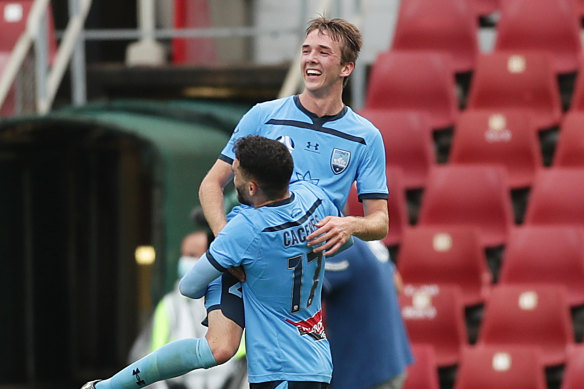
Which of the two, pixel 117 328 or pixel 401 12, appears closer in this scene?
pixel 401 12

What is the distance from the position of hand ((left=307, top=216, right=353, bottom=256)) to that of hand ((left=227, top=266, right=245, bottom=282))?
0.83 ft

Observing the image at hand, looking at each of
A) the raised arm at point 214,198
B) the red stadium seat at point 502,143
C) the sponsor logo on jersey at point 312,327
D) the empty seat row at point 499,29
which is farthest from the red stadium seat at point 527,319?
the raised arm at point 214,198

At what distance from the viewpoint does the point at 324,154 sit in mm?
5094

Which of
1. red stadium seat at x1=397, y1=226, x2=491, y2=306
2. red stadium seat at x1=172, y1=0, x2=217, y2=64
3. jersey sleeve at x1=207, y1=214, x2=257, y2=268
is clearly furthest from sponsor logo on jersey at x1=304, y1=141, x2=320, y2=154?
red stadium seat at x1=172, y1=0, x2=217, y2=64

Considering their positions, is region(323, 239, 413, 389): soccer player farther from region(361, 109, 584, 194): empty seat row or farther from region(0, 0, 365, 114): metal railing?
region(0, 0, 365, 114): metal railing

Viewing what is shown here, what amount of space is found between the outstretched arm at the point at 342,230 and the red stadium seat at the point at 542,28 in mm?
4749

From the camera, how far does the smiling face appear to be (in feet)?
16.6

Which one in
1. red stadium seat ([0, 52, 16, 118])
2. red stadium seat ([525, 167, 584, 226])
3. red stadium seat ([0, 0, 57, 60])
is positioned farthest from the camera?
red stadium seat ([0, 0, 57, 60])

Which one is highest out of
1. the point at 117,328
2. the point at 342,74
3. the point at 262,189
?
the point at 342,74

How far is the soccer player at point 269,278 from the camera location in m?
4.76

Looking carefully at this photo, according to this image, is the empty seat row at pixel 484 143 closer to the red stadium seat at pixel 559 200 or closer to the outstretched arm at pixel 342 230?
the red stadium seat at pixel 559 200

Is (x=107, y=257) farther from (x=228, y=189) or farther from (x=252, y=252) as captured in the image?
(x=252, y=252)

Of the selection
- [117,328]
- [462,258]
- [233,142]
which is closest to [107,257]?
[117,328]

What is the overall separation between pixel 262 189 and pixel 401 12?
17.6 feet
